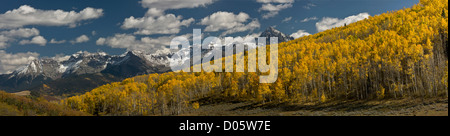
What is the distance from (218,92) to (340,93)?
7116 centimetres

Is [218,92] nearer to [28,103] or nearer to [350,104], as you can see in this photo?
[350,104]

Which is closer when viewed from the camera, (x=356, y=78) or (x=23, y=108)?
(x=23, y=108)

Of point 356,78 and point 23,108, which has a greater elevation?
point 356,78

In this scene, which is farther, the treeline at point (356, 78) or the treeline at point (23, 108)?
the treeline at point (356, 78)

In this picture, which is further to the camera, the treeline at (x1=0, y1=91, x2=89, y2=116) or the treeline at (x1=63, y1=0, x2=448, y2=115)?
the treeline at (x1=63, y1=0, x2=448, y2=115)

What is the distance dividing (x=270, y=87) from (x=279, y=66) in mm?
32274

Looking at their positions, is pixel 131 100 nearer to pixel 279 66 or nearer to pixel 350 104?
pixel 279 66
